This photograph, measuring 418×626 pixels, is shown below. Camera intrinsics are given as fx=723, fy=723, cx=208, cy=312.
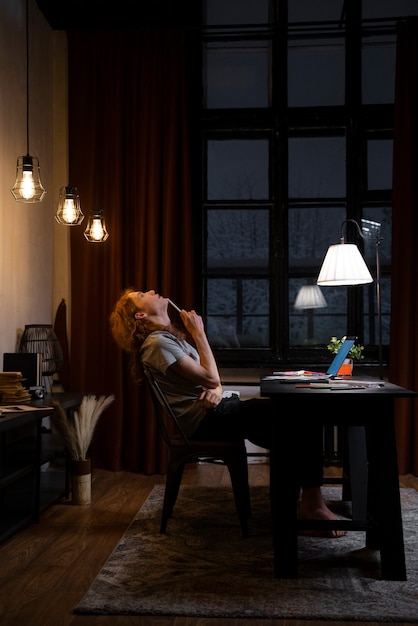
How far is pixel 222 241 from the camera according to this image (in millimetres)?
6609

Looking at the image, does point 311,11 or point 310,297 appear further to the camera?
point 310,297

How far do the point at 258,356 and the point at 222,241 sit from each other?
68.0 inches

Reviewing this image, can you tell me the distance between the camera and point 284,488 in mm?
2809

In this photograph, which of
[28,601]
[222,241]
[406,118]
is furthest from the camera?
[222,241]

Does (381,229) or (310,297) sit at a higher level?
(381,229)

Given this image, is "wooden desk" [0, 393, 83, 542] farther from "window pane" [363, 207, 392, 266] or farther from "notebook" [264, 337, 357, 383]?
"window pane" [363, 207, 392, 266]

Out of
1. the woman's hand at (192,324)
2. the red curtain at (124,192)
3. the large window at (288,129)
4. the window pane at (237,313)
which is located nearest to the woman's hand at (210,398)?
the woman's hand at (192,324)

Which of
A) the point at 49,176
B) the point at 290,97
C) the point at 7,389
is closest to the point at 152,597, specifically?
the point at 7,389

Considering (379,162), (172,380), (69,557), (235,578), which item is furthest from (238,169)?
(235,578)

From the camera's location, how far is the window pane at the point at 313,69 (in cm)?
543

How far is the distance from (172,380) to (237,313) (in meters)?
2.92

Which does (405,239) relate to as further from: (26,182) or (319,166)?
(26,182)

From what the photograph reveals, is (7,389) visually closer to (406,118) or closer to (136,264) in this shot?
(136,264)

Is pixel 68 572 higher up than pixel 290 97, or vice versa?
pixel 290 97
